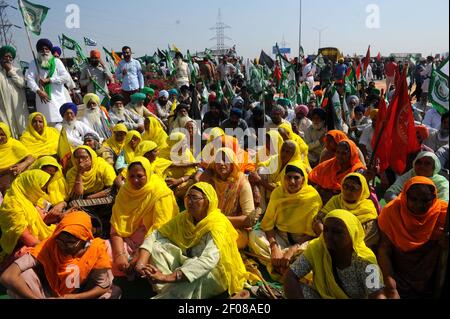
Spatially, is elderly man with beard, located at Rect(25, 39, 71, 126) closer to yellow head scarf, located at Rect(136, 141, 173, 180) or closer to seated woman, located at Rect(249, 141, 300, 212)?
yellow head scarf, located at Rect(136, 141, 173, 180)

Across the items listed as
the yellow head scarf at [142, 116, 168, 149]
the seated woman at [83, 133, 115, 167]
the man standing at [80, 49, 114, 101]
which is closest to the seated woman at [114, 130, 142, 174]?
the seated woman at [83, 133, 115, 167]

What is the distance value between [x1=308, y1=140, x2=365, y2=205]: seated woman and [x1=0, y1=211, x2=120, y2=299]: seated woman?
2374 millimetres

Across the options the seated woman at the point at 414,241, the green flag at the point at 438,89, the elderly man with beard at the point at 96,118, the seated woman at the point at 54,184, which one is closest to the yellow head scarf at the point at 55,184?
the seated woman at the point at 54,184

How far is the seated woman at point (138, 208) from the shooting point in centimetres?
356

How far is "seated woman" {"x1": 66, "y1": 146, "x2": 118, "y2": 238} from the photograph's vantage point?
4059mm

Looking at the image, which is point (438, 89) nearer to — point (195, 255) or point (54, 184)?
point (195, 255)

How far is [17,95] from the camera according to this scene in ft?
20.4

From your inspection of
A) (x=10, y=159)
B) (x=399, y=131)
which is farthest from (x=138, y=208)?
(x=399, y=131)

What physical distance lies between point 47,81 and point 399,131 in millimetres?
5359

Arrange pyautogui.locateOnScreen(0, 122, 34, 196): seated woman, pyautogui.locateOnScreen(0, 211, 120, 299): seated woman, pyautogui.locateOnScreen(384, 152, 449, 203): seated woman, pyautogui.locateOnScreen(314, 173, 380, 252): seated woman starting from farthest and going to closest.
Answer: pyautogui.locateOnScreen(0, 122, 34, 196): seated woman < pyautogui.locateOnScreen(384, 152, 449, 203): seated woman < pyautogui.locateOnScreen(314, 173, 380, 252): seated woman < pyautogui.locateOnScreen(0, 211, 120, 299): seated woman

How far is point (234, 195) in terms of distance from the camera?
379 cm

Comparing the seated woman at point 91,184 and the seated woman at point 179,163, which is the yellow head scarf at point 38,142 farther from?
the seated woman at point 179,163

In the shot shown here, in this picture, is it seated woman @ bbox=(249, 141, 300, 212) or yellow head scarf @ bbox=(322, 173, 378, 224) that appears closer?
yellow head scarf @ bbox=(322, 173, 378, 224)
